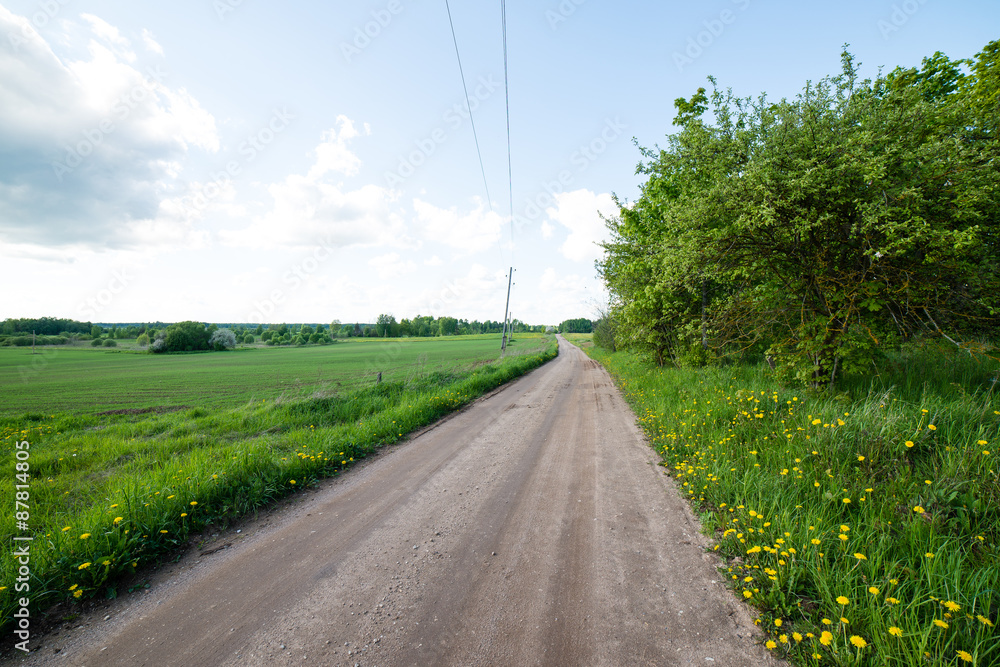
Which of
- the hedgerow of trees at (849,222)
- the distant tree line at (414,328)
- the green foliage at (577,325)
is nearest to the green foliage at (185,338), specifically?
the distant tree line at (414,328)

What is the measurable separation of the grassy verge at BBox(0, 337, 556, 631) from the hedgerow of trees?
304 inches

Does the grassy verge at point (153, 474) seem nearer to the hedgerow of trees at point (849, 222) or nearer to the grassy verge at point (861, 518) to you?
the grassy verge at point (861, 518)

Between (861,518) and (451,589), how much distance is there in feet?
12.4

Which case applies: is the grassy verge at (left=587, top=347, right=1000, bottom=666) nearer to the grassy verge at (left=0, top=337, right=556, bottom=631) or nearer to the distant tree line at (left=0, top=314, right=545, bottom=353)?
the grassy verge at (left=0, top=337, right=556, bottom=631)

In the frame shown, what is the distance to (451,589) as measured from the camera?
3.02m

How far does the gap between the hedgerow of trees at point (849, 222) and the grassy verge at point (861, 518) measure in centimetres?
92

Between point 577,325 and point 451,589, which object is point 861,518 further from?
point 577,325

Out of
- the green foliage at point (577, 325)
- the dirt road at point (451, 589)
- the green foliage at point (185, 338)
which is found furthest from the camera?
the green foliage at point (577, 325)

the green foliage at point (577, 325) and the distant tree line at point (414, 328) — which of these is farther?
the green foliage at point (577, 325)

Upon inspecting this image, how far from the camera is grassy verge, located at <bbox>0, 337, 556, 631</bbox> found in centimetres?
318

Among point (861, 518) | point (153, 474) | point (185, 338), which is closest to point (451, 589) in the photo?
point (861, 518)

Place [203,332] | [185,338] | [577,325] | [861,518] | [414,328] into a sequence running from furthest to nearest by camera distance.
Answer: [577,325]
[414,328]
[203,332]
[185,338]
[861,518]

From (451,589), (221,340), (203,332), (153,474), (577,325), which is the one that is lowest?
(451,589)

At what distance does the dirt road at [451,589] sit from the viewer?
2.40m
